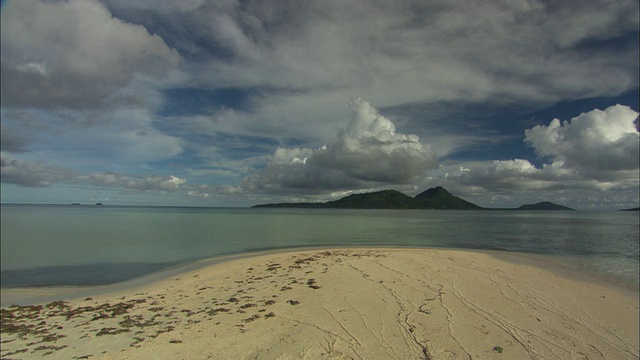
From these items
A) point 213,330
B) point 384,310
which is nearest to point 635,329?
point 384,310

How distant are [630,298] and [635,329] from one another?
5.52m

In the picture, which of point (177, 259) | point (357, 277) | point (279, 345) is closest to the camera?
point (279, 345)

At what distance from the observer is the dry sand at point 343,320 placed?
30.3ft

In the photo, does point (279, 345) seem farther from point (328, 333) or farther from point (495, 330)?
point (495, 330)

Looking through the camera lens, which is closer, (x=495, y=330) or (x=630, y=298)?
(x=495, y=330)

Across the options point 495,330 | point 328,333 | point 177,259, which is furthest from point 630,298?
point 177,259

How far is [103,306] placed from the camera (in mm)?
14539

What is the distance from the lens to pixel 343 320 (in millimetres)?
11055

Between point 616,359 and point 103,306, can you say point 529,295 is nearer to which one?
point 616,359

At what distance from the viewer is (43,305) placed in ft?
51.4

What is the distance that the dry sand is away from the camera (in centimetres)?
925

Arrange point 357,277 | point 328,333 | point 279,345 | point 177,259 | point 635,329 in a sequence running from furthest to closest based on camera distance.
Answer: point 177,259
point 357,277
point 635,329
point 328,333
point 279,345

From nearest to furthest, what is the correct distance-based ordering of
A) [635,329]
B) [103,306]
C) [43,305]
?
1. [635,329]
2. [103,306]
3. [43,305]

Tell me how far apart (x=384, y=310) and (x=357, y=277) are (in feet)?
17.4
